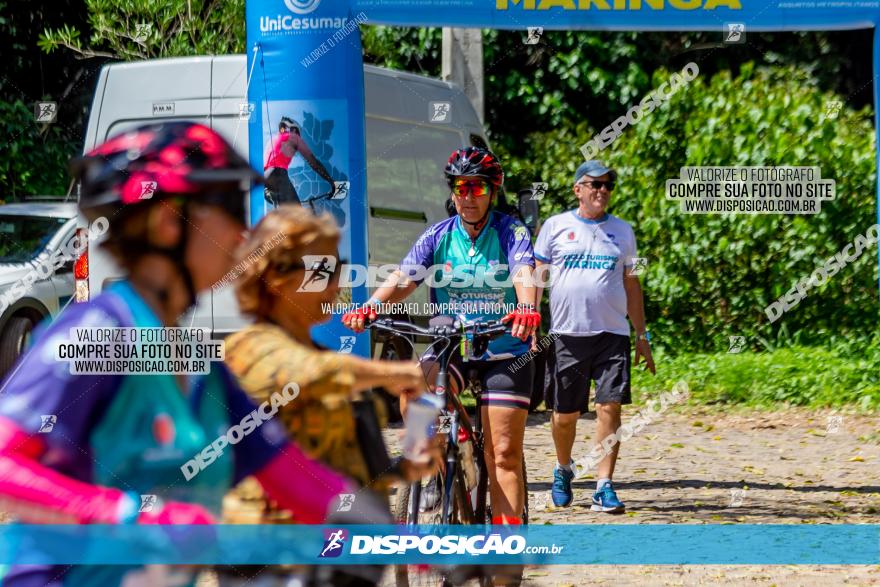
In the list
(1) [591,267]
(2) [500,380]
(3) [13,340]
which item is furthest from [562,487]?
(3) [13,340]

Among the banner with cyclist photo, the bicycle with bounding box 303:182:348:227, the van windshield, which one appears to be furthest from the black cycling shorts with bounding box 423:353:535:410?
the van windshield

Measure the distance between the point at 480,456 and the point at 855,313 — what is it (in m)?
7.95

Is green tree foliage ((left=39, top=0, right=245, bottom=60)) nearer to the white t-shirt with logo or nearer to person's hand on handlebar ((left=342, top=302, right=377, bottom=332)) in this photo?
the white t-shirt with logo

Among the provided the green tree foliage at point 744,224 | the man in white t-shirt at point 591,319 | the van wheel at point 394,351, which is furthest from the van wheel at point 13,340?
the green tree foliage at point 744,224

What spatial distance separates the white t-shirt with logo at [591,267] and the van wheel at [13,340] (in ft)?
18.5

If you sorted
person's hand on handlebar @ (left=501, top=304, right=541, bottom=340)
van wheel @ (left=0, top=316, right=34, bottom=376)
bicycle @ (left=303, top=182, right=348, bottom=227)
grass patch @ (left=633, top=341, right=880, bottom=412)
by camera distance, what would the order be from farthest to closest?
grass patch @ (left=633, top=341, right=880, bottom=412), van wheel @ (left=0, top=316, right=34, bottom=376), bicycle @ (left=303, top=182, right=348, bottom=227), person's hand on handlebar @ (left=501, top=304, right=541, bottom=340)

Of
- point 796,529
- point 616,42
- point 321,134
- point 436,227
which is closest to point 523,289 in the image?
point 436,227

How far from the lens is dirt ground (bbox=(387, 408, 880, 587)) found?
A: 6.44m

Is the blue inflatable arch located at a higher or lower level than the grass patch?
higher

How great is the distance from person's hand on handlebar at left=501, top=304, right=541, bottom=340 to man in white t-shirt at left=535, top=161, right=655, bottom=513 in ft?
8.81

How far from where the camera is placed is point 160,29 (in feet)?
48.0

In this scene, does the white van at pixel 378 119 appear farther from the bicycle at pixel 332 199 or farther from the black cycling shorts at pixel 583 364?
the black cycling shorts at pixel 583 364

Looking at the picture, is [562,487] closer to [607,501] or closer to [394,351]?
[607,501]

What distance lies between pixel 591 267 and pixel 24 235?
253 inches
